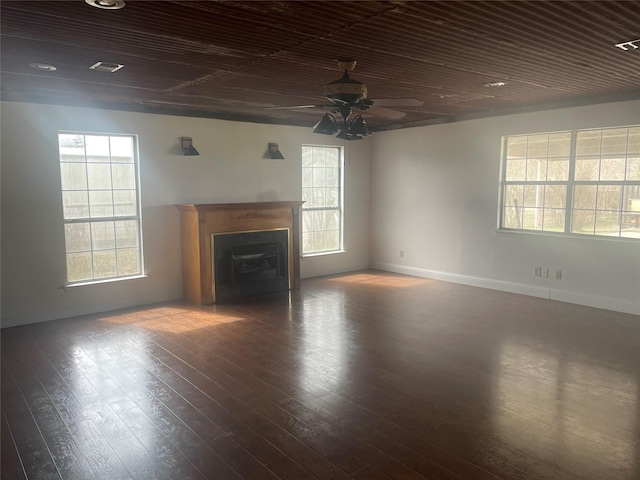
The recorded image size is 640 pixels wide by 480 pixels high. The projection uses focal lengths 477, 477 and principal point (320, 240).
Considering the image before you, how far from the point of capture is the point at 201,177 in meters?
6.42

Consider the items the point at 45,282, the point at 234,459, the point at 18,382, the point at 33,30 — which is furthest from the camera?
the point at 45,282

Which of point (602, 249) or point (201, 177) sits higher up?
point (201, 177)

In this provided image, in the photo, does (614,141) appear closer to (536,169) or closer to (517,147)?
(536,169)

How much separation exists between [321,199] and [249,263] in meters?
2.02

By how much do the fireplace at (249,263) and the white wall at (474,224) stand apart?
2.23m

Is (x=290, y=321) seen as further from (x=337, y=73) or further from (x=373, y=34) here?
(x=373, y=34)

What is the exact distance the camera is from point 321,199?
7.88 m

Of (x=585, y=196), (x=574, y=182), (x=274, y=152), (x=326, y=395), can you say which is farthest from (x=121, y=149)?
(x=585, y=196)

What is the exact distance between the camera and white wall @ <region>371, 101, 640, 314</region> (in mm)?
5574

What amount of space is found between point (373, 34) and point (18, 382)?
3665mm

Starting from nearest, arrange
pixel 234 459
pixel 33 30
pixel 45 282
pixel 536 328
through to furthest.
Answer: pixel 234 459, pixel 33 30, pixel 536 328, pixel 45 282

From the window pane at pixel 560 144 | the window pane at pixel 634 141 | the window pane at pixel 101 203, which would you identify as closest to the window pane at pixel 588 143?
the window pane at pixel 560 144

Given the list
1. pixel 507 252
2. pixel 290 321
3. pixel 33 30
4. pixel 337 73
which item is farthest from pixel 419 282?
pixel 33 30

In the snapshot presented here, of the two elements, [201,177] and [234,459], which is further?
[201,177]
